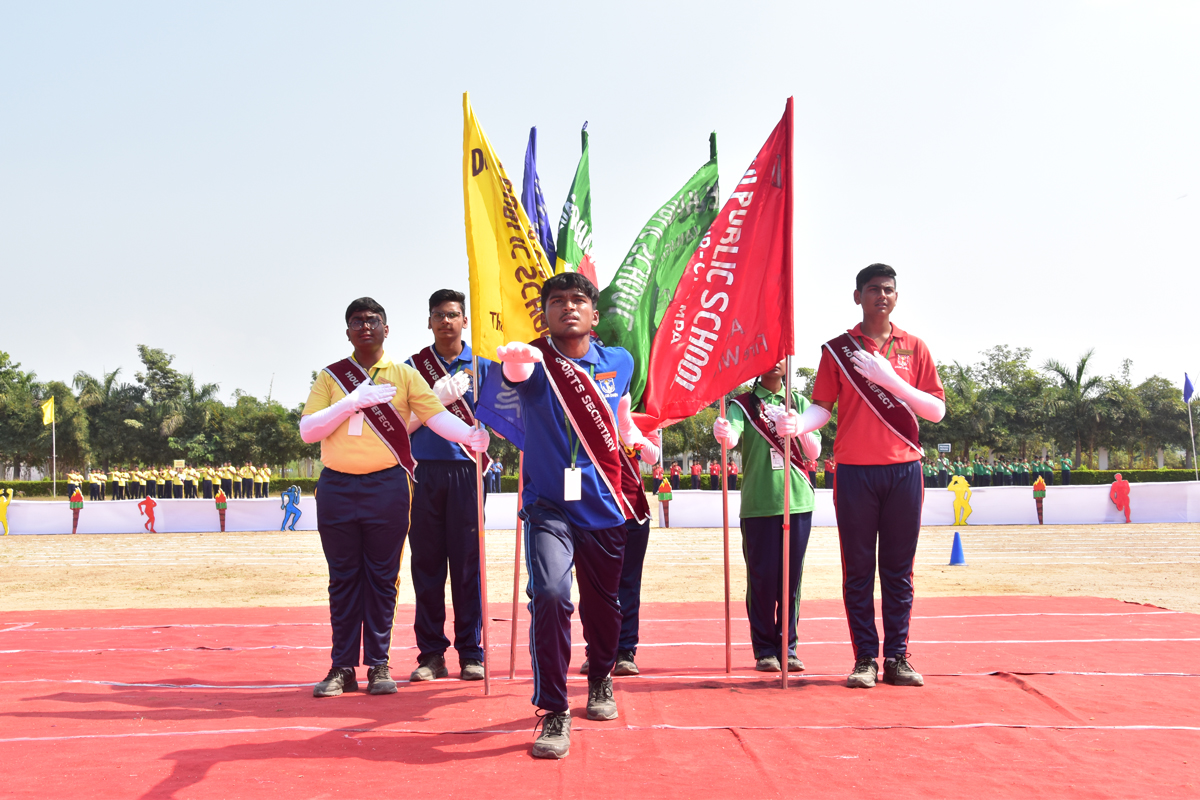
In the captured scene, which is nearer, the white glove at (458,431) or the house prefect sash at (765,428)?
the white glove at (458,431)

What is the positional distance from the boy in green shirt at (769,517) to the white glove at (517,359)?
1845 millimetres

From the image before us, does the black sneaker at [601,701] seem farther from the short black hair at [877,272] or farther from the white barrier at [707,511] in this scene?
the white barrier at [707,511]

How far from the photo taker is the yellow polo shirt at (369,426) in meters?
5.09

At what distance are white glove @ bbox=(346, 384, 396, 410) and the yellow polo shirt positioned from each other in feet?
0.41

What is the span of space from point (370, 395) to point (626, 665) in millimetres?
2354

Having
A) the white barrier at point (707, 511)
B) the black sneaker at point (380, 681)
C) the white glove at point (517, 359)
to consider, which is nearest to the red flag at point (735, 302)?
the white glove at point (517, 359)

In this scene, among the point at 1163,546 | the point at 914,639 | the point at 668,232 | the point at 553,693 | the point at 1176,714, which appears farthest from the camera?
the point at 1163,546

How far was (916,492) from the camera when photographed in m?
5.23

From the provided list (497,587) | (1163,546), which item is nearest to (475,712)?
(497,587)

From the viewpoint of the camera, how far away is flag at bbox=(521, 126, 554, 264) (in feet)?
19.9

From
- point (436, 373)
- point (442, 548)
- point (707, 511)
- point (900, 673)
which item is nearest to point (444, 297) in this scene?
point (436, 373)

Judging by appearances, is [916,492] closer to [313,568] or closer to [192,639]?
[192,639]

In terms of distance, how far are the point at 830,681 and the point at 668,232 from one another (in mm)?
3161

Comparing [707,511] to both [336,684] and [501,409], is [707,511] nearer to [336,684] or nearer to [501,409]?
[336,684]
